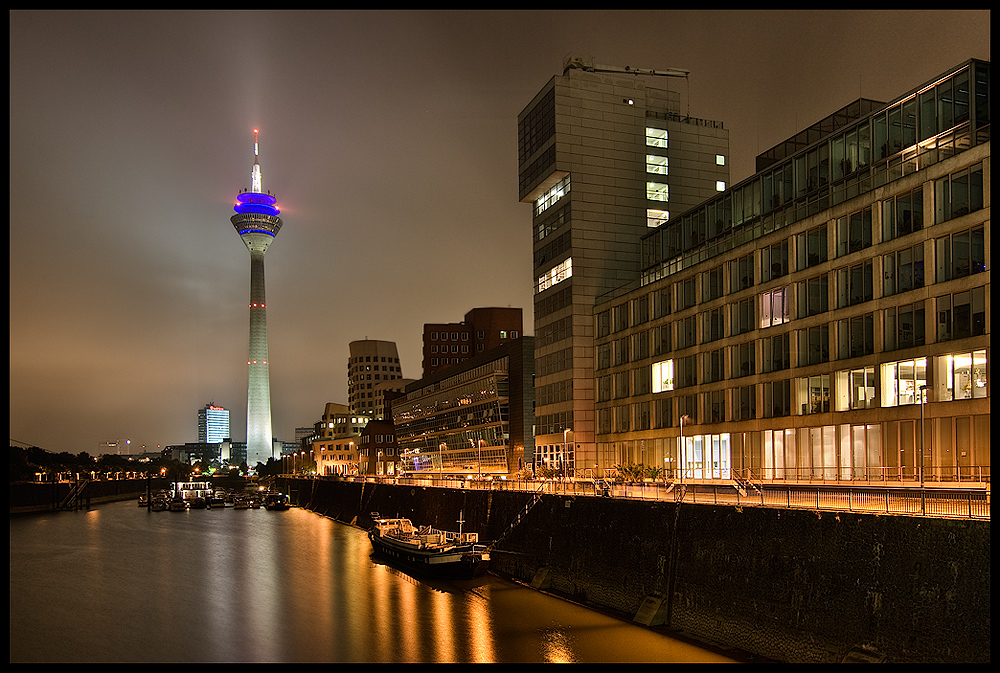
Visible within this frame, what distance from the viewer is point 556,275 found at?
343 ft

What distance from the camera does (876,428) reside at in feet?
195

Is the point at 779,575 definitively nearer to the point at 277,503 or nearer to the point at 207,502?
the point at 277,503

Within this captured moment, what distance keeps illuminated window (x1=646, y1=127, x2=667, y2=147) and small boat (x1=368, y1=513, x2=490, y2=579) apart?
2137 inches

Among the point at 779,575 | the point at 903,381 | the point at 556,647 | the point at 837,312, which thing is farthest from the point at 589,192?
the point at 779,575

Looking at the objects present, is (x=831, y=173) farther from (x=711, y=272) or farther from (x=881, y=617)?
(x=881, y=617)

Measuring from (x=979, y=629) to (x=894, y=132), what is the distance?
146 feet

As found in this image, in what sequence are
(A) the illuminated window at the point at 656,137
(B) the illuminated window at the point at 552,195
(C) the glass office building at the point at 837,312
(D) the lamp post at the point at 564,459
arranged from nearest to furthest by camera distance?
(C) the glass office building at the point at 837,312 < (D) the lamp post at the point at 564,459 < (B) the illuminated window at the point at 552,195 < (A) the illuminated window at the point at 656,137

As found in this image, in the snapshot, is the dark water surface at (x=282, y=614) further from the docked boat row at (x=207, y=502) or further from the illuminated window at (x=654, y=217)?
the docked boat row at (x=207, y=502)

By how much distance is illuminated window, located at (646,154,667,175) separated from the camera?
10412 centimetres

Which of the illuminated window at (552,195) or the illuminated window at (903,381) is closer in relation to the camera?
the illuminated window at (903,381)

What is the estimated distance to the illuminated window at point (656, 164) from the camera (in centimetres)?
10412

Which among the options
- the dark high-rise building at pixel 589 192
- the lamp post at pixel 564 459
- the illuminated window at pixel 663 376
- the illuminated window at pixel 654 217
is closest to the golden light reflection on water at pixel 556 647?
the illuminated window at pixel 663 376

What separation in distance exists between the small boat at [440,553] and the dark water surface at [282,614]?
1186 millimetres
